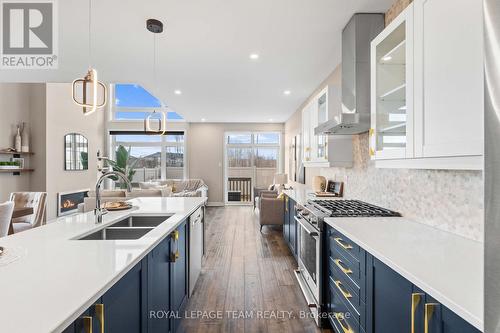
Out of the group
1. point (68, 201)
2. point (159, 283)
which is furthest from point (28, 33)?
point (68, 201)

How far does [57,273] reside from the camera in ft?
3.06

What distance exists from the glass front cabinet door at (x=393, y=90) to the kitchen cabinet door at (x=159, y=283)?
5.13ft

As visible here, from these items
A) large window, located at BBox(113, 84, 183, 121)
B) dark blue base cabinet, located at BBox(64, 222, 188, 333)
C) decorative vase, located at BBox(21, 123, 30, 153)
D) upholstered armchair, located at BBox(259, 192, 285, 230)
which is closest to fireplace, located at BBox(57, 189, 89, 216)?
decorative vase, located at BBox(21, 123, 30, 153)

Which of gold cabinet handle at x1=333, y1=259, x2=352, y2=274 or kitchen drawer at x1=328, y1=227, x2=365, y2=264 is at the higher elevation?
kitchen drawer at x1=328, y1=227, x2=365, y2=264

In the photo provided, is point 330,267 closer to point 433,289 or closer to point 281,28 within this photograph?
point 433,289

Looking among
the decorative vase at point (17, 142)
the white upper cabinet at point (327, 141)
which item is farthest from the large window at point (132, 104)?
the white upper cabinet at point (327, 141)

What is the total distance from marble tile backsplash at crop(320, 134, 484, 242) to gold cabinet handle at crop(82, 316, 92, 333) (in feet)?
5.94

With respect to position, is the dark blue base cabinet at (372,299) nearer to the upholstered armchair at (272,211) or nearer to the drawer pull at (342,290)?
the drawer pull at (342,290)

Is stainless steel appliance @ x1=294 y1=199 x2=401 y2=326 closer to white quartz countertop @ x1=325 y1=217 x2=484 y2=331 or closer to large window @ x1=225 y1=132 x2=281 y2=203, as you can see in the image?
white quartz countertop @ x1=325 y1=217 x2=484 y2=331

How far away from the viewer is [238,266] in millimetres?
3152

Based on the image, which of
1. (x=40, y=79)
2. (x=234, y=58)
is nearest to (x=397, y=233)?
(x=234, y=58)

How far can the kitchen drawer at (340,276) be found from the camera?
146 centimetres

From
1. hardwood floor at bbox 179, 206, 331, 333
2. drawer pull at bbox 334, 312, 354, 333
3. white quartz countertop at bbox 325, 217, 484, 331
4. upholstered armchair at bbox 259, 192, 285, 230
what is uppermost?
white quartz countertop at bbox 325, 217, 484, 331

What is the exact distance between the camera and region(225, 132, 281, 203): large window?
827 centimetres
